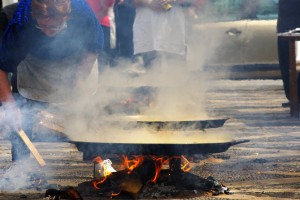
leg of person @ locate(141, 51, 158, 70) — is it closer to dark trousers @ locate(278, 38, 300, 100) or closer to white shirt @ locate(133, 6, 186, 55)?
white shirt @ locate(133, 6, 186, 55)

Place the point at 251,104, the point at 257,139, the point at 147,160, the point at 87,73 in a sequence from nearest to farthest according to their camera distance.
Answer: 1. the point at 147,160
2. the point at 87,73
3. the point at 257,139
4. the point at 251,104

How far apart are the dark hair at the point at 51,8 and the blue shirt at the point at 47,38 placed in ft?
0.55

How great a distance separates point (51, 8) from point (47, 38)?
0.52m

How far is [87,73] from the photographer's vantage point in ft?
25.8

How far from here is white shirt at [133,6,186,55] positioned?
502 inches

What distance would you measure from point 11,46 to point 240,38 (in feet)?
33.0

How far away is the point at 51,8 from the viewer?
276 inches

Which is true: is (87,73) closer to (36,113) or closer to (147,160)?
(36,113)

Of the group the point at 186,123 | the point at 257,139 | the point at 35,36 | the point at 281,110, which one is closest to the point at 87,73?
the point at 35,36

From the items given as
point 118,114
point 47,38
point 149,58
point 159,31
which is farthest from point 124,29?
point 47,38

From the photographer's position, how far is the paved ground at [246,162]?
730 centimetres

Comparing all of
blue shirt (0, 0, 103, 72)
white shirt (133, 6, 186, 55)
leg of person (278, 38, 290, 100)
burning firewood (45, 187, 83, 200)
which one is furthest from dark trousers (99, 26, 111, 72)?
burning firewood (45, 187, 83, 200)

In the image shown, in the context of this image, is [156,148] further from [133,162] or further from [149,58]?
[149,58]

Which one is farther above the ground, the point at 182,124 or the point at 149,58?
the point at 182,124
